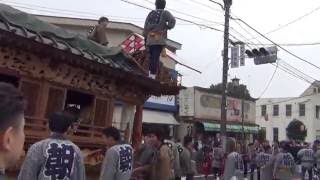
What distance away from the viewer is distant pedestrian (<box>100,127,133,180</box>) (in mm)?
6863

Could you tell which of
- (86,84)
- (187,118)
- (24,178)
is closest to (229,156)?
(86,84)

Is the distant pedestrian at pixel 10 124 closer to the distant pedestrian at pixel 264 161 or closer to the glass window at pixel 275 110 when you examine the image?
the distant pedestrian at pixel 264 161

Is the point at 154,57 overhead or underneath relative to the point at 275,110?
underneath

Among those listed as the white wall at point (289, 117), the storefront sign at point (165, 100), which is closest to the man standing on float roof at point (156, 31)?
the storefront sign at point (165, 100)

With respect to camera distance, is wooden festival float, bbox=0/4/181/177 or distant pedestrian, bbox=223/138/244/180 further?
distant pedestrian, bbox=223/138/244/180

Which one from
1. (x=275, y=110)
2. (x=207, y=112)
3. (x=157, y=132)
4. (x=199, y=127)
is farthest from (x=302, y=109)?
(x=157, y=132)

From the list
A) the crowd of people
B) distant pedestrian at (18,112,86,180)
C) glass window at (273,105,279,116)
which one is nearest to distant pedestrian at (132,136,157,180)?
the crowd of people

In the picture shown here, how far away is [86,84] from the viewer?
34.1ft

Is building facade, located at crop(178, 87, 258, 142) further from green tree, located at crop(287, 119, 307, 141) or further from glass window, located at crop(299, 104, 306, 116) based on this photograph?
glass window, located at crop(299, 104, 306, 116)

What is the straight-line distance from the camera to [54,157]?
5.32 m

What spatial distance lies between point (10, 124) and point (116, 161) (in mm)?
4777

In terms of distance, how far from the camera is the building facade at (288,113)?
2331 inches

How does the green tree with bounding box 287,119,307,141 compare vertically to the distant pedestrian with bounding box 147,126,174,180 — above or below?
above

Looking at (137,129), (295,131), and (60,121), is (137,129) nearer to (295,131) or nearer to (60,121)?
(295,131)
